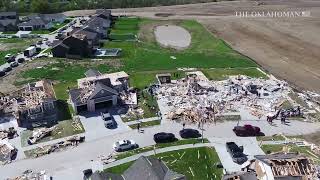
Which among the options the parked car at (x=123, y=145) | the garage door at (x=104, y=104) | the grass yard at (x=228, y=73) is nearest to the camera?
the parked car at (x=123, y=145)

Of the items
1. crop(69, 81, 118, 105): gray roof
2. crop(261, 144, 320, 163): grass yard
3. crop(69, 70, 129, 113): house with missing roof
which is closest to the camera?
crop(261, 144, 320, 163): grass yard

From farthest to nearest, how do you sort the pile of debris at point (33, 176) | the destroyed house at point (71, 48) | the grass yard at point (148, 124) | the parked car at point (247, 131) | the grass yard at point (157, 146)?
the destroyed house at point (71, 48)
the grass yard at point (148, 124)
the parked car at point (247, 131)
the grass yard at point (157, 146)
the pile of debris at point (33, 176)

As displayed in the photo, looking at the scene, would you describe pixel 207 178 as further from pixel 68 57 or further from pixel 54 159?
pixel 68 57

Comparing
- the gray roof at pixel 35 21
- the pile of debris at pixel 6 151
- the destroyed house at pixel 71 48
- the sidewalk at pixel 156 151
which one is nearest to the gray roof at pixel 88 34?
the destroyed house at pixel 71 48

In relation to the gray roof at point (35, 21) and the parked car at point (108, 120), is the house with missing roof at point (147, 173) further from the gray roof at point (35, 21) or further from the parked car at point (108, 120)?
the gray roof at point (35, 21)

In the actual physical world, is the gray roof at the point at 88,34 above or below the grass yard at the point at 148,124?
above

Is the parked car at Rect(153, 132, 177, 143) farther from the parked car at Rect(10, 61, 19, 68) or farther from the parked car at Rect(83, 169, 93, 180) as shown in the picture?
the parked car at Rect(10, 61, 19, 68)

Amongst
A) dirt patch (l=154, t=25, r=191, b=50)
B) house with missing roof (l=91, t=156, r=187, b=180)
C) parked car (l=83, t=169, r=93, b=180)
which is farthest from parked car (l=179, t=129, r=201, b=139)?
dirt patch (l=154, t=25, r=191, b=50)
